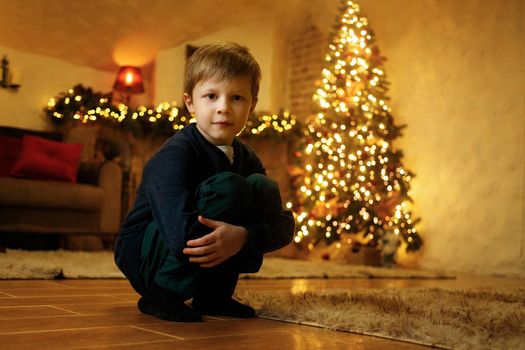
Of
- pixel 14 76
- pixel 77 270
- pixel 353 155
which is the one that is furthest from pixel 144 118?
pixel 77 270

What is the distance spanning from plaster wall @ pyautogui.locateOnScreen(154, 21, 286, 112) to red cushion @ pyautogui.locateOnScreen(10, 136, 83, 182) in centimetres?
153

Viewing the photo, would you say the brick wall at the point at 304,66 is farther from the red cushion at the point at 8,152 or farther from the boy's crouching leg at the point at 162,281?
the boy's crouching leg at the point at 162,281

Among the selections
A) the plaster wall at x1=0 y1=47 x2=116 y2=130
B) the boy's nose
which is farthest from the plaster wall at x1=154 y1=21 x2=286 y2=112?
the boy's nose

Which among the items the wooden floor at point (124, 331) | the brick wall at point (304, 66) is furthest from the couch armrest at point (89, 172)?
the wooden floor at point (124, 331)

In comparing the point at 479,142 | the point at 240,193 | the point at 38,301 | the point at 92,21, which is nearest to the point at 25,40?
the point at 92,21

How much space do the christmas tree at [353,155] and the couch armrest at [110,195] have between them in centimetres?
138

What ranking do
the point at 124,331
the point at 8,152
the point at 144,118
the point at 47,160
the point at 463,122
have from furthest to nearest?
Result: the point at 144,118 < the point at 463,122 < the point at 8,152 < the point at 47,160 < the point at 124,331

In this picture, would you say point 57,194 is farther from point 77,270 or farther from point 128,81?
point 128,81

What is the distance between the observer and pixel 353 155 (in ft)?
15.9

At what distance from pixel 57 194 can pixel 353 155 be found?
6.93 ft

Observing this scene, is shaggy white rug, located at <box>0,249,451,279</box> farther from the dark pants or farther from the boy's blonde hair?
the boy's blonde hair

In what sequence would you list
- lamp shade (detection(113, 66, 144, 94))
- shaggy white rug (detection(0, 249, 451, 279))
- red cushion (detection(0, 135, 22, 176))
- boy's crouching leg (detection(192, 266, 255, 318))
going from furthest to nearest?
1. lamp shade (detection(113, 66, 144, 94))
2. red cushion (detection(0, 135, 22, 176))
3. shaggy white rug (detection(0, 249, 451, 279))
4. boy's crouching leg (detection(192, 266, 255, 318))

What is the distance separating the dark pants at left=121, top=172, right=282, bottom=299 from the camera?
1.44 meters

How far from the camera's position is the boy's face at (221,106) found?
1550 millimetres
